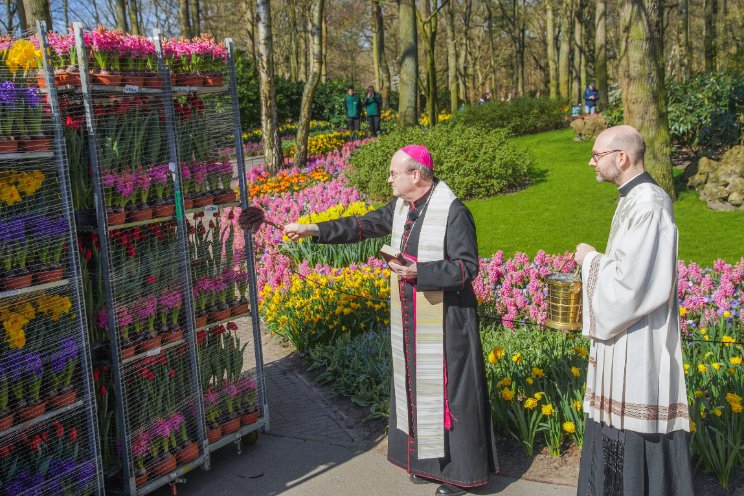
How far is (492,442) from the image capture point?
4.31 metres

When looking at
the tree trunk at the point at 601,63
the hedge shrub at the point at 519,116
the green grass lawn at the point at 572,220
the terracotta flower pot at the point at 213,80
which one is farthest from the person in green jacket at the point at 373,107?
the terracotta flower pot at the point at 213,80

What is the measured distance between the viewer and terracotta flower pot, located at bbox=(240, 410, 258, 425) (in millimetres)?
4863

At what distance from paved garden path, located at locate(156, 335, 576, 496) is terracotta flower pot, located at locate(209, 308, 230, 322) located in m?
0.96

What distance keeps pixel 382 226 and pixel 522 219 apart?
6.45 meters

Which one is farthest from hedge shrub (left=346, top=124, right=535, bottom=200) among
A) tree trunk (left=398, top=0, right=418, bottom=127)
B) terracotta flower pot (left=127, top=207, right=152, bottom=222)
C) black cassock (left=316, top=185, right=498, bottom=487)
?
terracotta flower pot (left=127, top=207, right=152, bottom=222)

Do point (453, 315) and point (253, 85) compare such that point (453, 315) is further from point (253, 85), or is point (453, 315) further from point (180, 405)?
point (253, 85)

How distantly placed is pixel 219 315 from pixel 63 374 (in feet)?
3.53

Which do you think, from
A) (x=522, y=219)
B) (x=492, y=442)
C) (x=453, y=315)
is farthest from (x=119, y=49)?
(x=522, y=219)

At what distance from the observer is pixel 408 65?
16516 millimetres

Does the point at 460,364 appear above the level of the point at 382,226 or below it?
below

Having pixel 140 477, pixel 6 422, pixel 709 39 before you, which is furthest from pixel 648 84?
pixel 709 39

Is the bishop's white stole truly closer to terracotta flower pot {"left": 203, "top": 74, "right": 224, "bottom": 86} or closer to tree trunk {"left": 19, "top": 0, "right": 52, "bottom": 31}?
terracotta flower pot {"left": 203, "top": 74, "right": 224, "bottom": 86}

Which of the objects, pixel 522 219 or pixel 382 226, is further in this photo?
pixel 522 219

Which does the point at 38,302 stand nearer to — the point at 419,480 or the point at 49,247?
the point at 49,247
